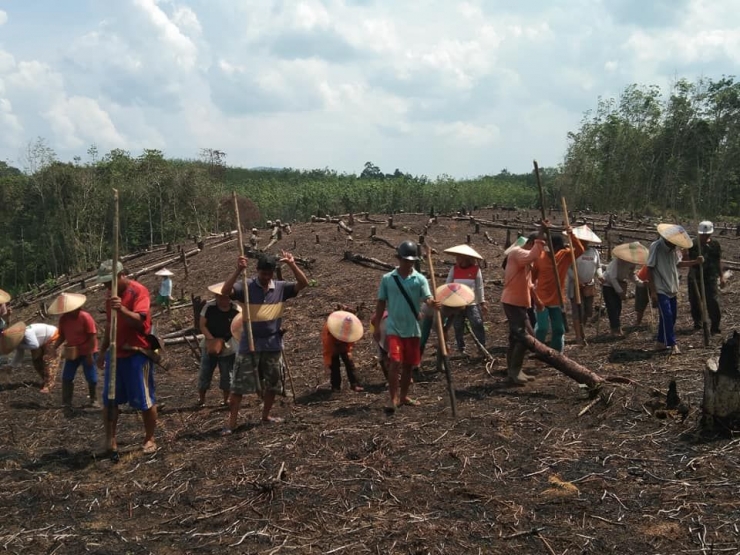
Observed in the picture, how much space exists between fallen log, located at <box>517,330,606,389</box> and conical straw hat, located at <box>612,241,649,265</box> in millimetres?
3266

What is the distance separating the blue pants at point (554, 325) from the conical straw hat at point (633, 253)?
2356 millimetres

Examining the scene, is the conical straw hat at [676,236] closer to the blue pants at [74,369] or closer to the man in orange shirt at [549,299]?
the man in orange shirt at [549,299]

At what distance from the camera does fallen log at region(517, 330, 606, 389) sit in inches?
263

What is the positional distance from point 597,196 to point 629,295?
33.3m

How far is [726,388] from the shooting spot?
5.13m

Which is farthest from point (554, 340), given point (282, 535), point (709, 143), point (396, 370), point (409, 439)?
point (709, 143)

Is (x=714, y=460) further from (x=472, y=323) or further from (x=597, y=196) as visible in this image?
(x=597, y=196)

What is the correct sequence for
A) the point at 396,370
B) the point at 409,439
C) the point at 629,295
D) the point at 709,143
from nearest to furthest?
the point at 409,439
the point at 396,370
the point at 629,295
the point at 709,143

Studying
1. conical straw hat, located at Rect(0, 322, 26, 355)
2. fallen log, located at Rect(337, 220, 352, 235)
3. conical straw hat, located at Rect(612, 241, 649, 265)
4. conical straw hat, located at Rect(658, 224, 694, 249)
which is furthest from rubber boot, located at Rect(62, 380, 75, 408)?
fallen log, located at Rect(337, 220, 352, 235)

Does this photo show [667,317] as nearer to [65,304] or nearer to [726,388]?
[726,388]

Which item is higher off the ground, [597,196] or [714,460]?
[597,196]

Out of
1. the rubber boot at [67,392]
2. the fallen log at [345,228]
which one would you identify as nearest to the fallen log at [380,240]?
the fallen log at [345,228]

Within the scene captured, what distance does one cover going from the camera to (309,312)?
1561cm

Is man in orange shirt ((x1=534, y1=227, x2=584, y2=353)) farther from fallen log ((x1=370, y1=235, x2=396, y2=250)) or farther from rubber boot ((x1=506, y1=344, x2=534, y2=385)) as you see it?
fallen log ((x1=370, y1=235, x2=396, y2=250))
